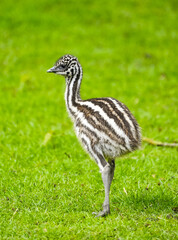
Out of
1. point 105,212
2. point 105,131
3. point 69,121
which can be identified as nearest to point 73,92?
point 105,131

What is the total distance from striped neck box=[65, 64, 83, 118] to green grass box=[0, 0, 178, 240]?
123cm

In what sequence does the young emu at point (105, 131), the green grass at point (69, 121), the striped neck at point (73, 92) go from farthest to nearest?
the striped neck at point (73, 92)
the green grass at point (69, 121)
the young emu at point (105, 131)

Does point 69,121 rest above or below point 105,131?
below

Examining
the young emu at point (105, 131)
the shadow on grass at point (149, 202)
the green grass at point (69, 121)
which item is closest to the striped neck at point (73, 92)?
the young emu at point (105, 131)

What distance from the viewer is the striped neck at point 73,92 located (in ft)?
19.3

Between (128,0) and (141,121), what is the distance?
32.5 ft

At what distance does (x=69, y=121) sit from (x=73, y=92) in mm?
3654

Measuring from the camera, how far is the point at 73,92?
5.98 metres

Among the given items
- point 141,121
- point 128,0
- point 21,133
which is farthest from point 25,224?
point 128,0

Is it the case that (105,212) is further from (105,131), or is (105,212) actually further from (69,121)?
(69,121)

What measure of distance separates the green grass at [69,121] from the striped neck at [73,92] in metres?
1.23

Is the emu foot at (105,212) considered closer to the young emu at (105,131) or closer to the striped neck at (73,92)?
the young emu at (105,131)

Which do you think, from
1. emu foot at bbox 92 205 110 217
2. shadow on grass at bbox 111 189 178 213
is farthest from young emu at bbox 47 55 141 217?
shadow on grass at bbox 111 189 178 213

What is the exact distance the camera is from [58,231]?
504 cm
